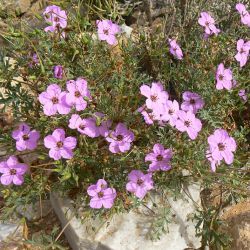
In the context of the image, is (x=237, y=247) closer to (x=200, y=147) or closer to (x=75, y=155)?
(x=200, y=147)

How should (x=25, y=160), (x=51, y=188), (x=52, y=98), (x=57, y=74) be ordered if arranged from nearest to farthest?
(x=52, y=98) → (x=57, y=74) → (x=51, y=188) → (x=25, y=160)

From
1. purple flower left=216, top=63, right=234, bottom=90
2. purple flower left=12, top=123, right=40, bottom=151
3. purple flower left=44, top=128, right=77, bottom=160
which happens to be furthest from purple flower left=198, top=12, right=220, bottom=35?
purple flower left=12, top=123, right=40, bottom=151

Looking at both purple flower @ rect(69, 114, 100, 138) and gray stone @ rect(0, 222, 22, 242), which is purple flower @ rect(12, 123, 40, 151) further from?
gray stone @ rect(0, 222, 22, 242)

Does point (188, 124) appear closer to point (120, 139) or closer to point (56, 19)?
point (120, 139)

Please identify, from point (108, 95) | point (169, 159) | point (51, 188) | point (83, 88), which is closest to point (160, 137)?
point (169, 159)

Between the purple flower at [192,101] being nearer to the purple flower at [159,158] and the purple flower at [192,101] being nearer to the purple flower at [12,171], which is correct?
the purple flower at [159,158]

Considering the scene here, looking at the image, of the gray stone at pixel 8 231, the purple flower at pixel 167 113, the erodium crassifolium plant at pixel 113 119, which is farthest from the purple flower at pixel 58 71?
the gray stone at pixel 8 231
